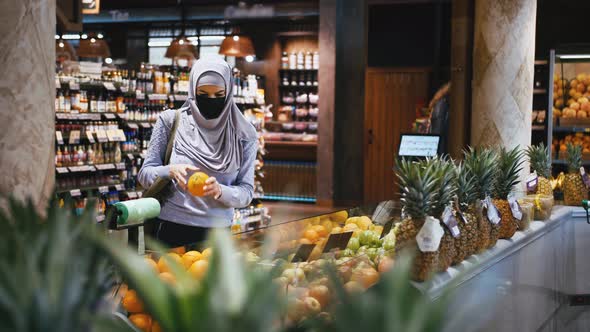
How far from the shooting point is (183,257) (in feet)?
8.75

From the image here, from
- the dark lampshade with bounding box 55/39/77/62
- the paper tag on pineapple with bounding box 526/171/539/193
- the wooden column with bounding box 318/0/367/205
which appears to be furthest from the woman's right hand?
the dark lampshade with bounding box 55/39/77/62

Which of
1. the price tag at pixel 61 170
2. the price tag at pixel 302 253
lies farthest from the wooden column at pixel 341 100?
the price tag at pixel 302 253

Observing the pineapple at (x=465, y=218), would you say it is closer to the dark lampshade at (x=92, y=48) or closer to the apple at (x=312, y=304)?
the apple at (x=312, y=304)

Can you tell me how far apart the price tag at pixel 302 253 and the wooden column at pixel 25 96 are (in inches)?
46.4

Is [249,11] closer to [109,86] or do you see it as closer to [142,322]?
[109,86]

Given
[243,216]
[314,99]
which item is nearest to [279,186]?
[314,99]

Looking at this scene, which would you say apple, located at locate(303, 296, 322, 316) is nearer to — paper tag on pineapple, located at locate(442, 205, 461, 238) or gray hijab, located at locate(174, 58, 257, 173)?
paper tag on pineapple, located at locate(442, 205, 461, 238)

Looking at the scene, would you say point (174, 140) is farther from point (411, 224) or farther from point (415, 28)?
point (415, 28)

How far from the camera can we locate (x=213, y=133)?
12.3 ft

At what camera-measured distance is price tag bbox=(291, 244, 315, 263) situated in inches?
110

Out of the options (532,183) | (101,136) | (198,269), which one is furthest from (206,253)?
(101,136)

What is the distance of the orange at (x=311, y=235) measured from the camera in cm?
335

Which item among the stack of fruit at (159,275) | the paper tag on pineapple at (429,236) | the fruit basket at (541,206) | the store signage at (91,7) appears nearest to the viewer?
the stack of fruit at (159,275)

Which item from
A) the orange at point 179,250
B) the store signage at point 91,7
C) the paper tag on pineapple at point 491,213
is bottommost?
the orange at point 179,250
